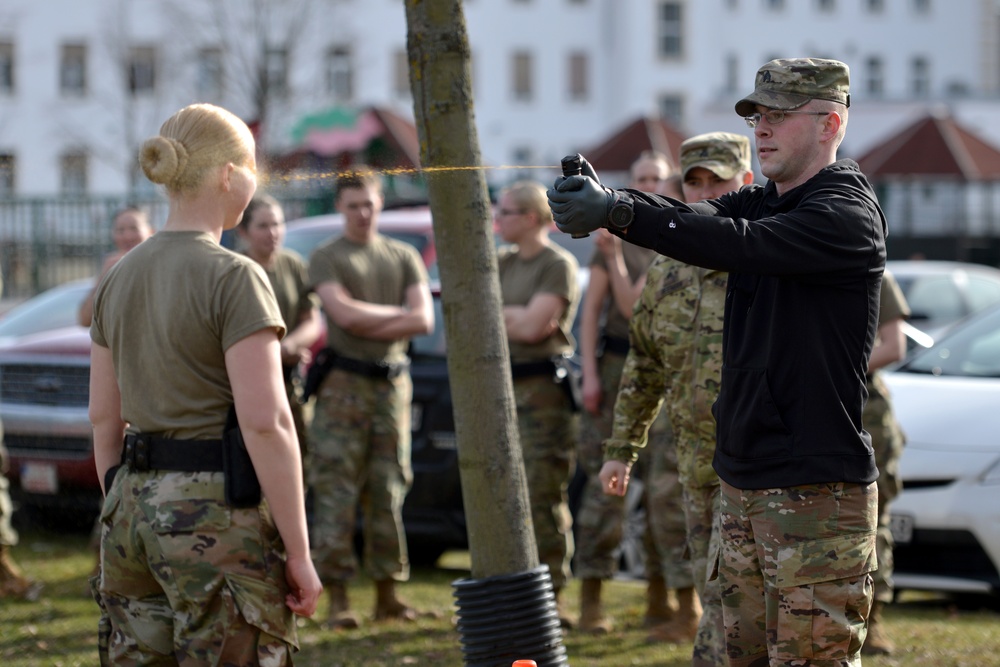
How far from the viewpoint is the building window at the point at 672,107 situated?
56469 millimetres

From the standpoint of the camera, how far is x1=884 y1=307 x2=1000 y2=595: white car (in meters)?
7.08

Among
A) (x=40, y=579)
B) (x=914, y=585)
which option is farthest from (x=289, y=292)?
(x=914, y=585)

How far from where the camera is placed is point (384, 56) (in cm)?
5291

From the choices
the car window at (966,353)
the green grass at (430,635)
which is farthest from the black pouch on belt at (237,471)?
the car window at (966,353)

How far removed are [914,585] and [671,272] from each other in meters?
3.01

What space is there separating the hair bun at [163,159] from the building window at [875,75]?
208ft

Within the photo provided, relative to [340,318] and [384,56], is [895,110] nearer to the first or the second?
[384,56]

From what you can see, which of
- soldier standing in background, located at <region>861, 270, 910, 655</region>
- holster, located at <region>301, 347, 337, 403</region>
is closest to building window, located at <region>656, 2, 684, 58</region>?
holster, located at <region>301, 347, 337, 403</region>

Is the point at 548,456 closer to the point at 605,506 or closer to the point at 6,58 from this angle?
the point at 605,506

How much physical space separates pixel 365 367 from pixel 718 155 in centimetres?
277

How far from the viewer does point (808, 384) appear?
3.51 meters

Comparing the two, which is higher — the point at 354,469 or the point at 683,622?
the point at 354,469

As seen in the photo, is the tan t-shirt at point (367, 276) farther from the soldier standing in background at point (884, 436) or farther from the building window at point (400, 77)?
the building window at point (400, 77)

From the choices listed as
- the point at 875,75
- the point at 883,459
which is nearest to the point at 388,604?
the point at 883,459
